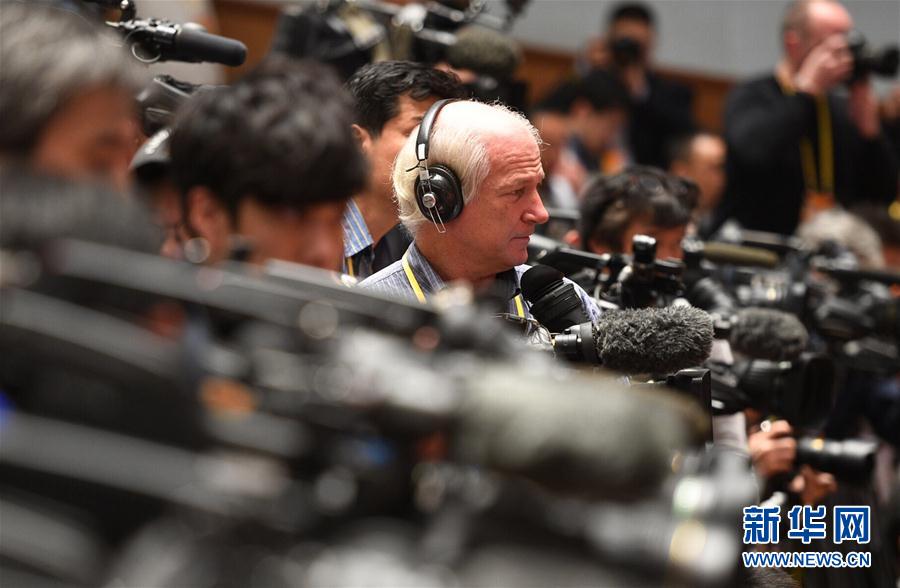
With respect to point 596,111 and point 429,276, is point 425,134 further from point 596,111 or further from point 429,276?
point 596,111

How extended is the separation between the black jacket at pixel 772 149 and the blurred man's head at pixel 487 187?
2238 millimetres

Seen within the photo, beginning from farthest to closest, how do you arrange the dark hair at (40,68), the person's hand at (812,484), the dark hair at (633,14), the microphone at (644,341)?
the dark hair at (633,14), the person's hand at (812,484), the microphone at (644,341), the dark hair at (40,68)

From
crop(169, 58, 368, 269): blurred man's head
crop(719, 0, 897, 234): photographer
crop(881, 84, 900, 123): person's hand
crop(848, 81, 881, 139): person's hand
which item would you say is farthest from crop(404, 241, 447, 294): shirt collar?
crop(881, 84, 900, 123): person's hand

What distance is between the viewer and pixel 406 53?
3730mm

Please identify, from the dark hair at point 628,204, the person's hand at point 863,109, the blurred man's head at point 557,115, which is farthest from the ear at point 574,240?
the person's hand at point 863,109

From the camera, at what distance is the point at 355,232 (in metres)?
2.85

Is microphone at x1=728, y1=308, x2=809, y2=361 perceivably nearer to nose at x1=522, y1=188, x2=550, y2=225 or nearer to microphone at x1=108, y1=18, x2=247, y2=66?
nose at x1=522, y1=188, x2=550, y2=225

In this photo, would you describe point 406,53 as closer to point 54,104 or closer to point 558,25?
point 54,104

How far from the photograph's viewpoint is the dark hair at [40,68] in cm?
130

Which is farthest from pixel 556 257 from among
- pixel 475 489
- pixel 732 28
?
pixel 732 28

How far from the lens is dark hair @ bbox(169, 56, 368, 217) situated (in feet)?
4.58

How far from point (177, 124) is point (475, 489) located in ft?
1.95

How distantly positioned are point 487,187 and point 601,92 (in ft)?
9.44

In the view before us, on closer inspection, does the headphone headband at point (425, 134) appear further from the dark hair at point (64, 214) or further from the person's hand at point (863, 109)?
the person's hand at point (863, 109)
